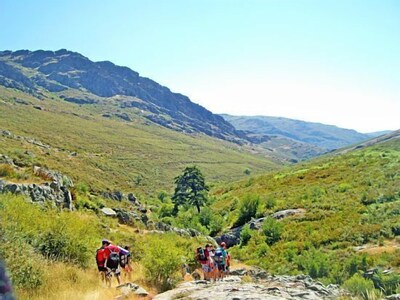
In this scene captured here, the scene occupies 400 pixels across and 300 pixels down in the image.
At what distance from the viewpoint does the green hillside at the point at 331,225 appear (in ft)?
73.3

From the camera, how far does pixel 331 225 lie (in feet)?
99.9

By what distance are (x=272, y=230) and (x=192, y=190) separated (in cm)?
2448

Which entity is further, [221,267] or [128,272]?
[221,267]

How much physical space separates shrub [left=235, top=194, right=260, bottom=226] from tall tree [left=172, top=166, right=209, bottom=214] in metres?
13.8

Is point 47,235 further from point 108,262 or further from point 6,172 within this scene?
point 6,172

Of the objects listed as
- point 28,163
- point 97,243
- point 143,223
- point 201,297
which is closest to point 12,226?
point 201,297

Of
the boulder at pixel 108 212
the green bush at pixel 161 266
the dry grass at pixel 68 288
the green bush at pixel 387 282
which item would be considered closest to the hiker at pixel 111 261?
the dry grass at pixel 68 288

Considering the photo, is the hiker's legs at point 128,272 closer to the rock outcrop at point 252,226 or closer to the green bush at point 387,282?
the green bush at point 387,282

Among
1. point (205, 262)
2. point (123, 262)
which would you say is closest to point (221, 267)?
point (205, 262)

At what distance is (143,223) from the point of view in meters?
30.8

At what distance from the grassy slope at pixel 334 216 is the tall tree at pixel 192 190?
20.4 ft

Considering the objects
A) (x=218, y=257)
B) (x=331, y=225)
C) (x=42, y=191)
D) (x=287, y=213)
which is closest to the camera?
(x=218, y=257)

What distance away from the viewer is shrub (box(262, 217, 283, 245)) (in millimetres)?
30947

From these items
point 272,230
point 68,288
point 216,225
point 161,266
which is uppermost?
point 68,288
